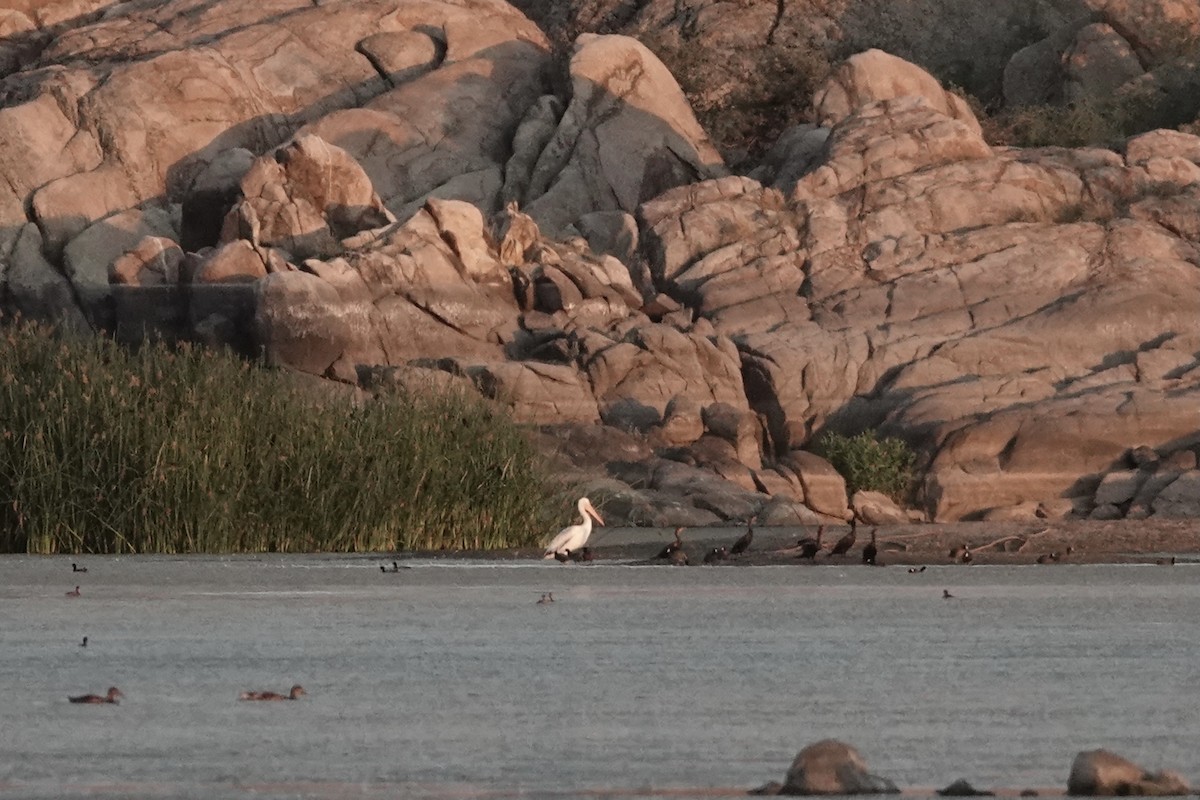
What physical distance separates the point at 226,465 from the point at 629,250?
2129 cm

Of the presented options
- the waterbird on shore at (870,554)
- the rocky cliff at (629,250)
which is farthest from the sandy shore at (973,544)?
the rocky cliff at (629,250)

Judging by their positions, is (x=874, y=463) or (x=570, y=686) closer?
(x=570, y=686)

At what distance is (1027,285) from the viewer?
4266cm

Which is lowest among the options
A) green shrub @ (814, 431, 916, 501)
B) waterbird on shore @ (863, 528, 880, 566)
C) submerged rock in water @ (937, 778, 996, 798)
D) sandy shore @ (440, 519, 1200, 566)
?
green shrub @ (814, 431, 916, 501)

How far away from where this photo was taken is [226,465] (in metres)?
24.0

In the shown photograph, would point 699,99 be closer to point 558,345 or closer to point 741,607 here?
point 558,345

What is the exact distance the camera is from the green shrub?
38344 millimetres

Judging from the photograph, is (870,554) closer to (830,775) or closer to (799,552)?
(799,552)

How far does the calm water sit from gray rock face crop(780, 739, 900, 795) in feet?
1.10

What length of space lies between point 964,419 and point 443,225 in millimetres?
9374

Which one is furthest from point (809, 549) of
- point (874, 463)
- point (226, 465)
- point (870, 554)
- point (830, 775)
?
point (830, 775)

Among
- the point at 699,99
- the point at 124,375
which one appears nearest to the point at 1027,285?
the point at 699,99

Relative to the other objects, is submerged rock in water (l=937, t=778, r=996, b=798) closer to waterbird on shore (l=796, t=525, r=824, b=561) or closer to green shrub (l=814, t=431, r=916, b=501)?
waterbird on shore (l=796, t=525, r=824, b=561)

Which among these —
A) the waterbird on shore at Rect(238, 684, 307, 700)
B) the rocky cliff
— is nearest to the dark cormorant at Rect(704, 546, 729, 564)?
the rocky cliff
